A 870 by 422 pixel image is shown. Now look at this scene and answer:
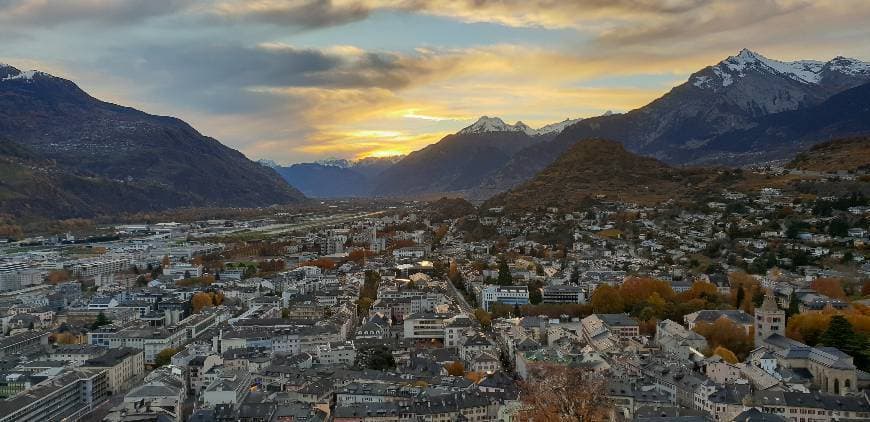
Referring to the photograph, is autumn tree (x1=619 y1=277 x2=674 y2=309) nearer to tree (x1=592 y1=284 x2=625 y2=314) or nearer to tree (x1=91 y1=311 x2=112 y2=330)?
tree (x1=592 y1=284 x2=625 y2=314)

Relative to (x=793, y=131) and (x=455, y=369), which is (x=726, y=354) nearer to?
(x=455, y=369)

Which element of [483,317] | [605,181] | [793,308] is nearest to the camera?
[793,308]

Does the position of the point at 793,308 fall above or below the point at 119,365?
above

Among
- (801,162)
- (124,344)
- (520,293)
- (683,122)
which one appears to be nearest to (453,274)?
(520,293)

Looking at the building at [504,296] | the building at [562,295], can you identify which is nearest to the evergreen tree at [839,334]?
the building at [562,295]

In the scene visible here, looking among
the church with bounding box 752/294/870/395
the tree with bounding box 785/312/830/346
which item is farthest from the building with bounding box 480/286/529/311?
the tree with bounding box 785/312/830/346

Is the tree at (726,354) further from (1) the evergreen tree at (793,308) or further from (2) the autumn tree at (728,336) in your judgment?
(1) the evergreen tree at (793,308)

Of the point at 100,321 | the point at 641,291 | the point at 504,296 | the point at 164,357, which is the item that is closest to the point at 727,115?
the point at 641,291
